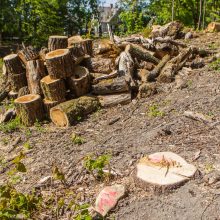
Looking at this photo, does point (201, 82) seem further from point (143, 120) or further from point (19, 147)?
point (19, 147)

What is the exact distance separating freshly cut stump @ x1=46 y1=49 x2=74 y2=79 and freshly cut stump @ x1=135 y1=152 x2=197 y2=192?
9.20 feet

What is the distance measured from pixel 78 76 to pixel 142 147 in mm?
2509

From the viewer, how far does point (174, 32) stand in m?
10.0

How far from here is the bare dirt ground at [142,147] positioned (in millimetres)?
2998

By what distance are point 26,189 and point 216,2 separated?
19.4m

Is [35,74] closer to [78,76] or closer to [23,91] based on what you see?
[23,91]

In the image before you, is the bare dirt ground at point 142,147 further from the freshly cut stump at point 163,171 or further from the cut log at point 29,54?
the cut log at point 29,54

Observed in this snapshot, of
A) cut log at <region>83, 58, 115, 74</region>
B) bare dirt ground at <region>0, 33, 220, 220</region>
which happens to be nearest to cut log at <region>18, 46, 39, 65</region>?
cut log at <region>83, 58, 115, 74</region>

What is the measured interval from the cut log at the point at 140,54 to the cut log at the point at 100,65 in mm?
612

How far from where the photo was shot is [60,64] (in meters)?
5.68

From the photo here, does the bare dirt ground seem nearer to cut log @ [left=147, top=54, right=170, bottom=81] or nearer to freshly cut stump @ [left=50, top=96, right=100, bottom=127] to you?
freshly cut stump @ [left=50, top=96, right=100, bottom=127]

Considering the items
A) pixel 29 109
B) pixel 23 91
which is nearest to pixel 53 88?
pixel 29 109

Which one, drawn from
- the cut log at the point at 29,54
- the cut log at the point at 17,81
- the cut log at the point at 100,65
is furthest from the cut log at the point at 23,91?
the cut log at the point at 100,65

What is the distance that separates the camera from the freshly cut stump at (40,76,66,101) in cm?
573
